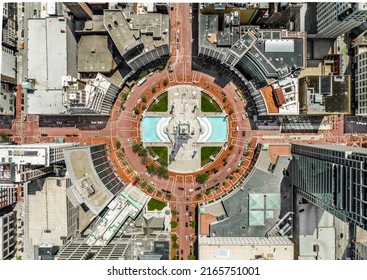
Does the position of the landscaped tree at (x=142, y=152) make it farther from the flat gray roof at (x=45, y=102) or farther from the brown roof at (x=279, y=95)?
the brown roof at (x=279, y=95)

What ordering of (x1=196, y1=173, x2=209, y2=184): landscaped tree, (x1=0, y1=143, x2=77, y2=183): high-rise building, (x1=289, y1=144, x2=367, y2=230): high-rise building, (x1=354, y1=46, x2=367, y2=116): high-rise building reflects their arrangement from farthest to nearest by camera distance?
(x1=196, y1=173, x2=209, y2=184): landscaped tree
(x1=354, y1=46, x2=367, y2=116): high-rise building
(x1=0, y1=143, x2=77, y2=183): high-rise building
(x1=289, y1=144, x2=367, y2=230): high-rise building

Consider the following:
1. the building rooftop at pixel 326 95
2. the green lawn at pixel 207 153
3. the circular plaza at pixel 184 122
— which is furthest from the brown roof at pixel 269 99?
the green lawn at pixel 207 153

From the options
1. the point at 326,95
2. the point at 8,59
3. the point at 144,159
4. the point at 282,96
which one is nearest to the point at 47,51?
the point at 8,59

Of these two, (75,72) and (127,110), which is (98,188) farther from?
(75,72)

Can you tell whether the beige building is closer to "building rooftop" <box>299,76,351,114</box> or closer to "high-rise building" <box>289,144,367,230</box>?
"high-rise building" <box>289,144,367,230</box>

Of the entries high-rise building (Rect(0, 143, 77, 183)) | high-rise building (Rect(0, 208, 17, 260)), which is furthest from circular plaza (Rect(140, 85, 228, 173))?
high-rise building (Rect(0, 208, 17, 260))

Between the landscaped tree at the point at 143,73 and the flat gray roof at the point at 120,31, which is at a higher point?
the flat gray roof at the point at 120,31
